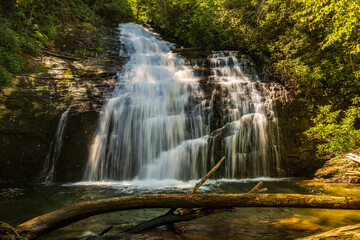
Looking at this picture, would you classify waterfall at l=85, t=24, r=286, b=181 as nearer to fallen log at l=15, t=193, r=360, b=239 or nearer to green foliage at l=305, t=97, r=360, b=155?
green foliage at l=305, t=97, r=360, b=155

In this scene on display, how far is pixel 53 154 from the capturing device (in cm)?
838

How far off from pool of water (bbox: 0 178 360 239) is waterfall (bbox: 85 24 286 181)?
0.73 m

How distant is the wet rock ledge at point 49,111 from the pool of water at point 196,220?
968 millimetres

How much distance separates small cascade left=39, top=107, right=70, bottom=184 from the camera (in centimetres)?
806

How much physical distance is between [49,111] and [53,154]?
6.10ft

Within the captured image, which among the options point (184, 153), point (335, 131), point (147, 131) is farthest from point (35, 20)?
point (335, 131)

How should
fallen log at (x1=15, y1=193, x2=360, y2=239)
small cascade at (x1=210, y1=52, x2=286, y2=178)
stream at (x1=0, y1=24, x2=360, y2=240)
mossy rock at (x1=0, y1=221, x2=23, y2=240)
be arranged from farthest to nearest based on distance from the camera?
1. small cascade at (x1=210, y1=52, x2=286, y2=178)
2. stream at (x1=0, y1=24, x2=360, y2=240)
3. fallen log at (x1=15, y1=193, x2=360, y2=239)
4. mossy rock at (x1=0, y1=221, x2=23, y2=240)

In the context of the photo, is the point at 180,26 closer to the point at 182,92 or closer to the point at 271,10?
the point at 271,10

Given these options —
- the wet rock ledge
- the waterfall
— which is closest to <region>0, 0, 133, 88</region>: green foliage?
the wet rock ledge

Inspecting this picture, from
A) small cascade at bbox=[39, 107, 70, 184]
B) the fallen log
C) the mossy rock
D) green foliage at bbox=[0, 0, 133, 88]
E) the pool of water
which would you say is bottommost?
the pool of water

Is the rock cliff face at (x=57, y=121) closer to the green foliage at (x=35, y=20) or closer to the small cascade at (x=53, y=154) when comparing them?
the small cascade at (x=53, y=154)

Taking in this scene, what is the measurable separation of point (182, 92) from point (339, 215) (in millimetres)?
8152

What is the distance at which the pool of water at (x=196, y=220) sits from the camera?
3668 millimetres

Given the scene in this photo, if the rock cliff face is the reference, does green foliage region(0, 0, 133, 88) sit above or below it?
above
